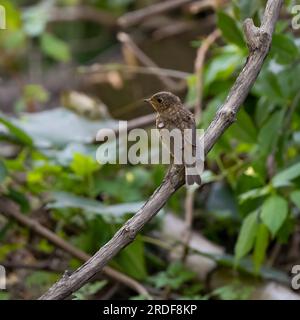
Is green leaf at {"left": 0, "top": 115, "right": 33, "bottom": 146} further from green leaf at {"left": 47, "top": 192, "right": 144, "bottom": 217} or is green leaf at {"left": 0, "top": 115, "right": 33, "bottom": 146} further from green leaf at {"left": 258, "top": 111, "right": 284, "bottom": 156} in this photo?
green leaf at {"left": 258, "top": 111, "right": 284, "bottom": 156}

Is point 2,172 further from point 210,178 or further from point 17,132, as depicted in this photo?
point 210,178

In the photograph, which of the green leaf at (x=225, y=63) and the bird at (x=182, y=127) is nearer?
the bird at (x=182, y=127)

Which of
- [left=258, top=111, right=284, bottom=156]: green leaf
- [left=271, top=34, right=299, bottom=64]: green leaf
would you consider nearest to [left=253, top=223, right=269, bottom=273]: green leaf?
[left=258, top=111, right=284, bottom=156]: green leaf

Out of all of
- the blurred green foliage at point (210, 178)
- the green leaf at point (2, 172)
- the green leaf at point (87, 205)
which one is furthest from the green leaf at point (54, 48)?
the green leaf at point (2, 172)

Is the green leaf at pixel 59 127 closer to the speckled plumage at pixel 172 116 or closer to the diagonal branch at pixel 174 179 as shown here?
the speckled plumage at pixel 172 116

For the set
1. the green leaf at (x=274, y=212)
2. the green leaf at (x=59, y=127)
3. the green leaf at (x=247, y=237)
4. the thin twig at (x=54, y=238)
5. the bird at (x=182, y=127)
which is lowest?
the thin twig at (x=54, y=238)

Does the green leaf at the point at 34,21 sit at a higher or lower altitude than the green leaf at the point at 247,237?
higher
